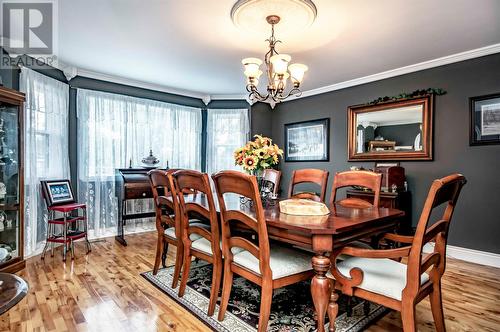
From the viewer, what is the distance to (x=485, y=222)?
10.3 ft

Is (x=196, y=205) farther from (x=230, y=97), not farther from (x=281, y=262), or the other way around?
(x=230, y=97)

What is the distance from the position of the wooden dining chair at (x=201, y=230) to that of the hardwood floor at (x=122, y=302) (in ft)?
0.94

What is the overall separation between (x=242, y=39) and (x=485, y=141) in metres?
2.89

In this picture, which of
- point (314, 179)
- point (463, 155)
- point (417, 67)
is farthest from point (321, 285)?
point (417, 67)

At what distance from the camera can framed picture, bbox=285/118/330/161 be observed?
4754 mm

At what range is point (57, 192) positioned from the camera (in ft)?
11.2

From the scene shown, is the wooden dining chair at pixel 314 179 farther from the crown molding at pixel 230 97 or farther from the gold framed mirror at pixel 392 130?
the crown molding at pixel 230 97

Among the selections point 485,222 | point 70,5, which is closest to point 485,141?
point 485,222

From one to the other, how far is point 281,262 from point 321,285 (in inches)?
11.8

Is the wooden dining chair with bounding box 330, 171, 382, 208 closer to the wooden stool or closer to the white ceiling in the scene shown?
the white ceiling

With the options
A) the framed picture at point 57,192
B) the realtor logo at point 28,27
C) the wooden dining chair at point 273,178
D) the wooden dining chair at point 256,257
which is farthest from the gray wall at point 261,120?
the wooden dining chair at point 256,257

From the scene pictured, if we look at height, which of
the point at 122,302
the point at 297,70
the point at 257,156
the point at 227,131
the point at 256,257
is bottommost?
the point at 122,302

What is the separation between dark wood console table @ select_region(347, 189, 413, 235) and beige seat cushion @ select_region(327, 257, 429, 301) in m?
1.92

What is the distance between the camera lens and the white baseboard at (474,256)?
305 cm
